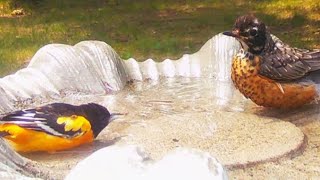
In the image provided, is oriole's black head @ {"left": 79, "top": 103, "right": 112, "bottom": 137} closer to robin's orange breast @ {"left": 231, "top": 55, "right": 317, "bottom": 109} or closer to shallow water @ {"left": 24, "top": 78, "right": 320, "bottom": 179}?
shallow water @ {"left": 24, "top": 78, "right": 320, "bottom": 179}

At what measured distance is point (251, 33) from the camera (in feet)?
12.8

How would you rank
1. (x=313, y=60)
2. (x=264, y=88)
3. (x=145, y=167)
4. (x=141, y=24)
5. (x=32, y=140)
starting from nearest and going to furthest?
(x=145, y=167)
(x=32, y=140)
(x=264, y=88)
(x=313, y=60)
(x=141, y=24)

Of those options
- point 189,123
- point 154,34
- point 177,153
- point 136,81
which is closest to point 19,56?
point 154,34

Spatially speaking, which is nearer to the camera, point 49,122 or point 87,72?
point 49,122

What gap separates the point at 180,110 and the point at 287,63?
582mm

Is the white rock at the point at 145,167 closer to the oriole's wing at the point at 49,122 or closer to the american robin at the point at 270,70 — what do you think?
the oriole's wing at the point at 49,122

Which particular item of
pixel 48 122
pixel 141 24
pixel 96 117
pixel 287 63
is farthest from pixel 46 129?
pixel 141 24

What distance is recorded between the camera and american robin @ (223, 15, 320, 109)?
397 cm

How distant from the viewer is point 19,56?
846 centimetres

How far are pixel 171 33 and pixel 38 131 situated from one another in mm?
6435

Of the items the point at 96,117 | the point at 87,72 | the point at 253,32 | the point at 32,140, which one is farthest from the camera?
the point at 87,72

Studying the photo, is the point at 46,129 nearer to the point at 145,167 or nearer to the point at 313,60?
the point at 145,167

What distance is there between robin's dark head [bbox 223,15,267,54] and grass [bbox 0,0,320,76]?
13.6 ft

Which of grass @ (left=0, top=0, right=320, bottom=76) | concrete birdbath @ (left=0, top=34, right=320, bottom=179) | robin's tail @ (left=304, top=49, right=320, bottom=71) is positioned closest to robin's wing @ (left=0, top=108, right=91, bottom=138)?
concrete birdbath @ (left=0, top=34, right=320, bottom=179)
